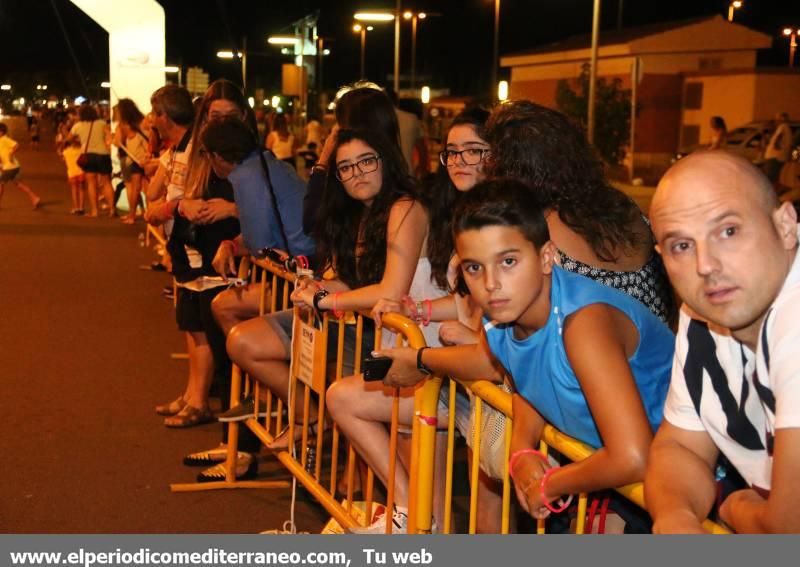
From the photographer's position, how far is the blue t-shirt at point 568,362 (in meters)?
2.89

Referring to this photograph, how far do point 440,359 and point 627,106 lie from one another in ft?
116

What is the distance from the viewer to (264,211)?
20.7 feet

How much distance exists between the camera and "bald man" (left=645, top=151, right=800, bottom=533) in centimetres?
213

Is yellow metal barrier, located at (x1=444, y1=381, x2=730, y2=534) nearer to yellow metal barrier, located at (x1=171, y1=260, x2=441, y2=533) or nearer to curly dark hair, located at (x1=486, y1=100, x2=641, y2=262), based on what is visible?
yellow metal barrier, located at (x1=171, y1=260, x2=441, y2=533)

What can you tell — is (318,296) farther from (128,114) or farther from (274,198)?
(128,114)

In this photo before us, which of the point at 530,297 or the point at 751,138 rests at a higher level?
the point at 751,138

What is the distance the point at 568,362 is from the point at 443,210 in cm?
217

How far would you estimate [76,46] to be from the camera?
90.7 ft

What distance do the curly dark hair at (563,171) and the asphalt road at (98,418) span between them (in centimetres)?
238

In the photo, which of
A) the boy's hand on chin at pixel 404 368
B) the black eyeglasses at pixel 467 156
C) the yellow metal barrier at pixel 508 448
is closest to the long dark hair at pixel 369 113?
the black eyeglasses at pixel 467 156

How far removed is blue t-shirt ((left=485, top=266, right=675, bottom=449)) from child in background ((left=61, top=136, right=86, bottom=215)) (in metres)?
18.8

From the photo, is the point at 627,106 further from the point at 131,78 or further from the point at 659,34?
the point at 131,78

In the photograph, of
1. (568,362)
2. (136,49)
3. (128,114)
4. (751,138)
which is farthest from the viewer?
(751,138)

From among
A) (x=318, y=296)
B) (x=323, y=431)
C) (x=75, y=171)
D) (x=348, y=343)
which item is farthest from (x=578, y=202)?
(x=75, y=171)
